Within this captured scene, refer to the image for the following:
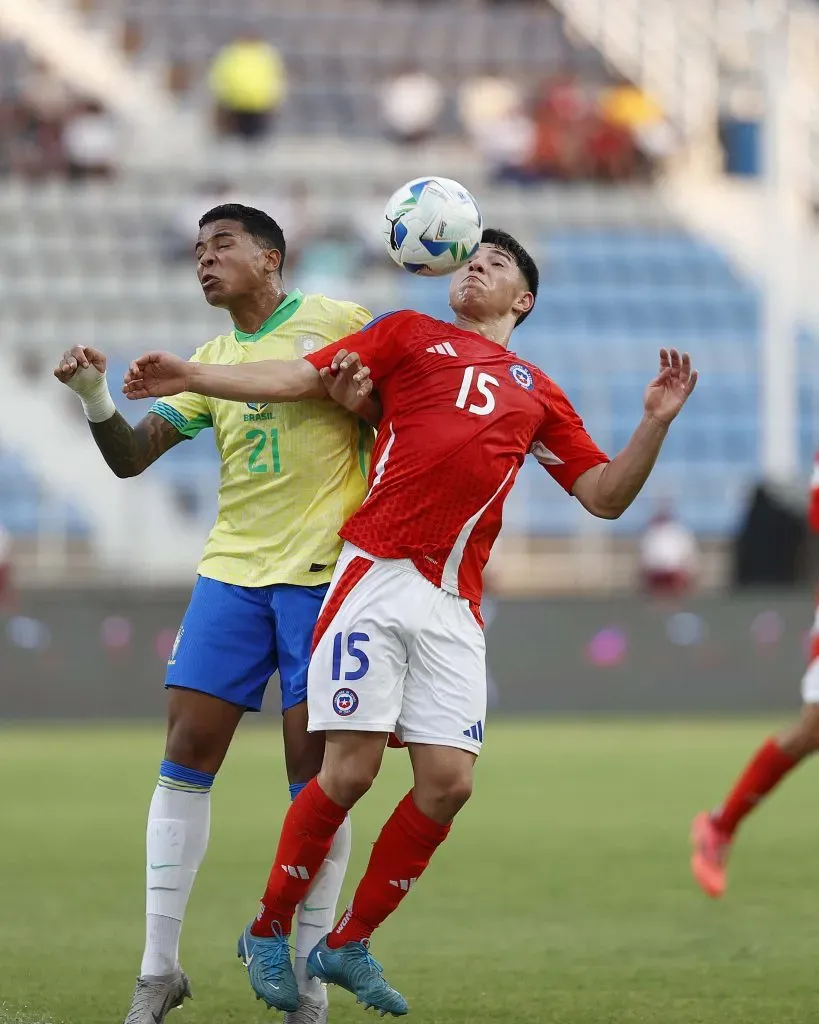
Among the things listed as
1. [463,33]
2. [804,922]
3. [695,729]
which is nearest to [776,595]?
[695,729]

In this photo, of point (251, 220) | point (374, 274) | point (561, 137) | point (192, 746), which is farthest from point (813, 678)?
point (561, 137)

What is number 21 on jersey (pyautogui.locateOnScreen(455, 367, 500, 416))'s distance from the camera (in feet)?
17.3

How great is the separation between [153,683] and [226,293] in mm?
10168

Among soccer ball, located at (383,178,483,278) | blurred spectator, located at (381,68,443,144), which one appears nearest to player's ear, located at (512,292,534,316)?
soccer ball, located at (383,178,483,278)

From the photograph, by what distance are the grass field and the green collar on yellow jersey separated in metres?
1.93

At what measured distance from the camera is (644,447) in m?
5.31

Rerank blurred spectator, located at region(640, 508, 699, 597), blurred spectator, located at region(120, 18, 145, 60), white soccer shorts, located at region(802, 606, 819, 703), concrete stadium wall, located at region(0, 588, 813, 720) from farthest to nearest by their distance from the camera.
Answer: blurred spectator, located at region(120, 18, 145, 60) < blurred spectator, located at region(640, 508, 699, 597) < concrete stadium wall, located at region(0, 588, 813, 720) < white soccer shorts, located at region(802, 606, 819, 703)

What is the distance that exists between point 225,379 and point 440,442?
0.61m

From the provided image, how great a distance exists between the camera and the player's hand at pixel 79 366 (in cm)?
506

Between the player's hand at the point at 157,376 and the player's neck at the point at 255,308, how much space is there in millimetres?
551

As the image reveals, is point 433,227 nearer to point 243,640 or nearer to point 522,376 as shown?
point 522,376

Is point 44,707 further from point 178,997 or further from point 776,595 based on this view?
point 178,997

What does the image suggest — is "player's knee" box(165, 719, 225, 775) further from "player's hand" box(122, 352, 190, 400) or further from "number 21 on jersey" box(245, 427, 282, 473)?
"player's hand" box(122, 352, 190, 400)

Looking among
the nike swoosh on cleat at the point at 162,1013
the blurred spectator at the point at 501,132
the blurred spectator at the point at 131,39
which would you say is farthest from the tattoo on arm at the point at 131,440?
the blurred spectator at the point at 131,39
